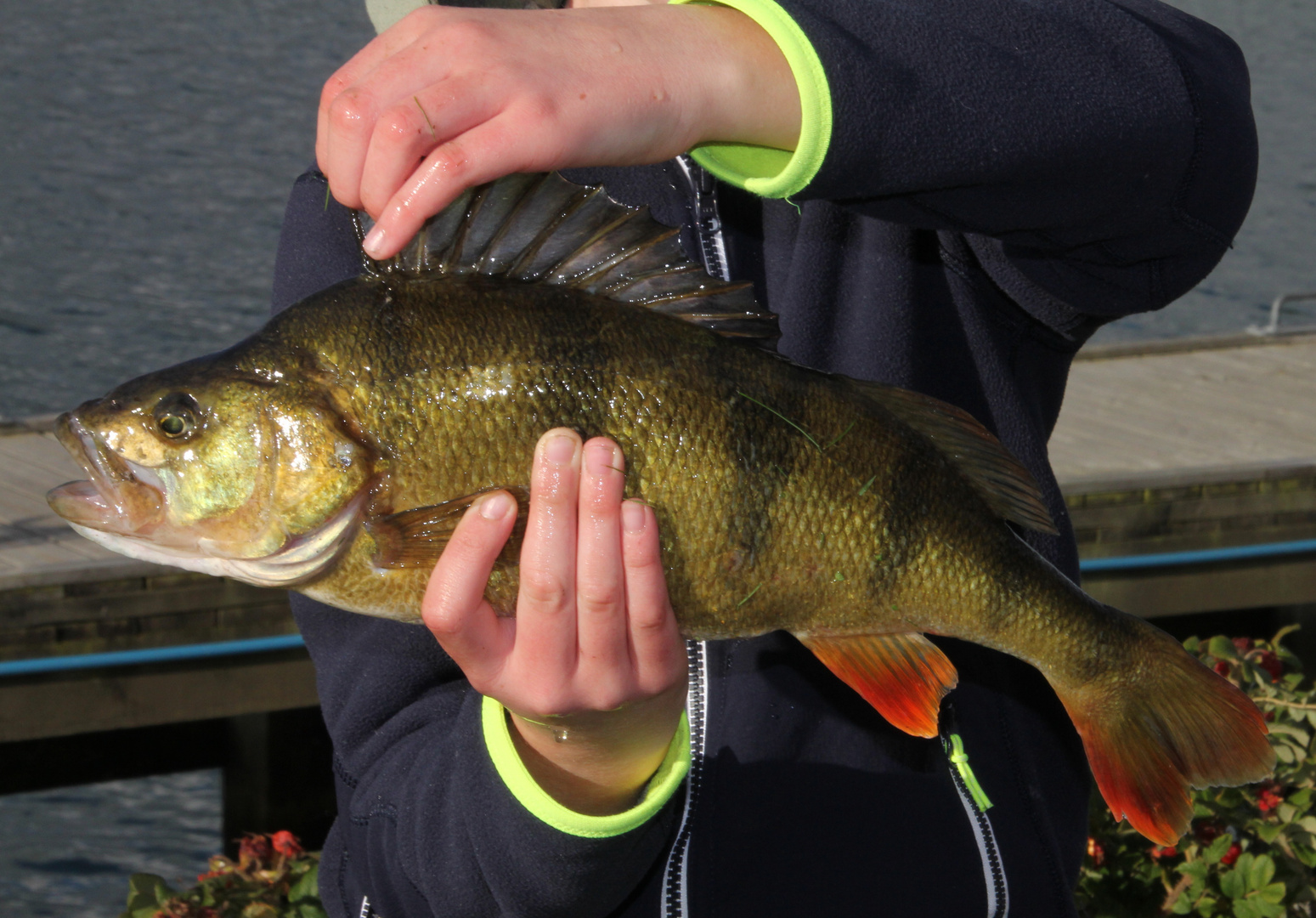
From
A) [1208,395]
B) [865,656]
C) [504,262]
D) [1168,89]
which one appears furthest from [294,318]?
[1208,395]

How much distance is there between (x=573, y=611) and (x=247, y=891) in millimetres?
2014

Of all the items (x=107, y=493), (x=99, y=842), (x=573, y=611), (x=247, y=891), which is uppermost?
(x=107, y=493)

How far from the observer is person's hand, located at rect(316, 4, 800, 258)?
123cm

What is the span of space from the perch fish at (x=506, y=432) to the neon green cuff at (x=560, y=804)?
23 cm

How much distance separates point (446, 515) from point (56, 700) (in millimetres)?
3326

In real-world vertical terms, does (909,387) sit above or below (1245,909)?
above

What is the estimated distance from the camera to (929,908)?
1.88 metres

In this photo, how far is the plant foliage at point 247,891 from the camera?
3.03 meters

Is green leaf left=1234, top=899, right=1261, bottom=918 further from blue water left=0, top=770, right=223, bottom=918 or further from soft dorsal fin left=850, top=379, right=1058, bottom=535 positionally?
blue water left=0, top=770, right=223, bottom=918

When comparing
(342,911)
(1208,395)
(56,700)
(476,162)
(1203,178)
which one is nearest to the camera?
(476,162)

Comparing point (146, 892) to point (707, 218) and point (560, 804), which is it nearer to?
point (560, 804)

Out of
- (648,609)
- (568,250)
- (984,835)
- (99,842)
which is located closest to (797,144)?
(568,250)

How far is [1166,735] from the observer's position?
167 cm

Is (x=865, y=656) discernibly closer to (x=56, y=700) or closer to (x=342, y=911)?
(x=342, y=911)
